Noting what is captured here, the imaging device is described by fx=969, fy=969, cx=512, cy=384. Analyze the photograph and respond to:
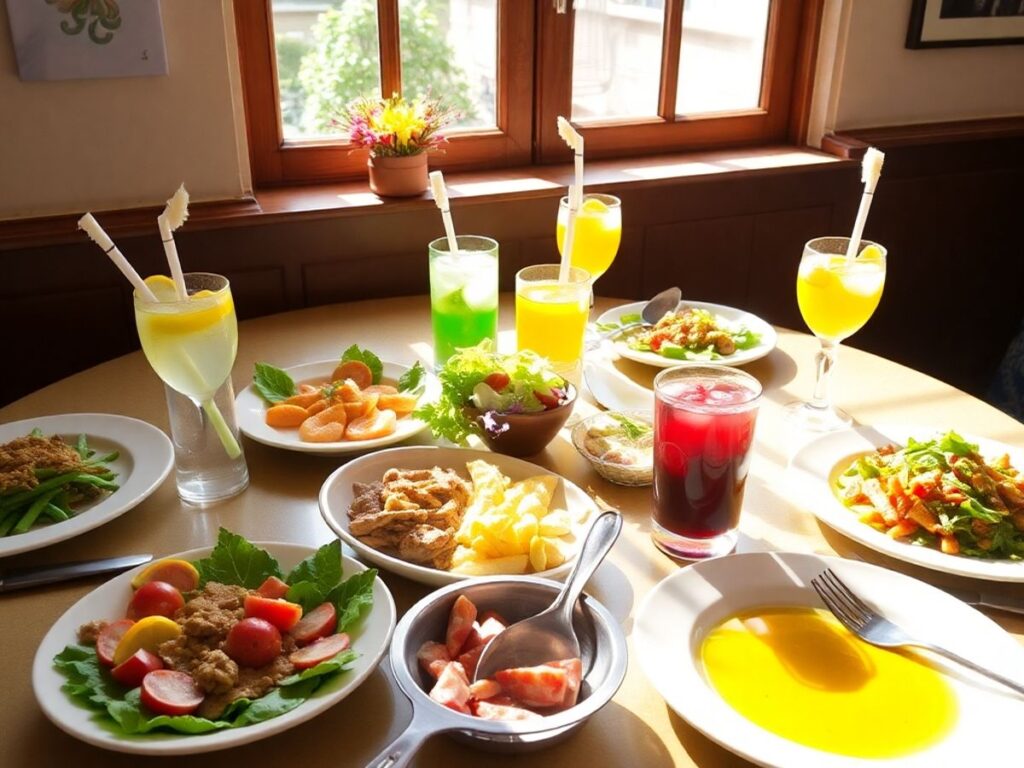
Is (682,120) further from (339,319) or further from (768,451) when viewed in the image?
(768,451)

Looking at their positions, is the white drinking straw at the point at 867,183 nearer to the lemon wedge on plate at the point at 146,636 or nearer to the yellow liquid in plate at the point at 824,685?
the yellow liquid in plate at the point at 824,685

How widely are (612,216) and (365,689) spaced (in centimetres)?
→ 112

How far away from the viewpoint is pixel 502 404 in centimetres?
136

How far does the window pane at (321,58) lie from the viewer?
2.28 meters

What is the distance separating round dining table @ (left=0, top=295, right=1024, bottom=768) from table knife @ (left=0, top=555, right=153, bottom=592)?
0.01 meters

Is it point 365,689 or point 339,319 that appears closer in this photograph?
point 365,689

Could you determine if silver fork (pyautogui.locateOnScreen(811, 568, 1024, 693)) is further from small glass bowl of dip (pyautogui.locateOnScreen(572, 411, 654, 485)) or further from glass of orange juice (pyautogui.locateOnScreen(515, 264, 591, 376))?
glass of orange juice (pyautogui.locateOnScreen(515, 264, 591, 376))

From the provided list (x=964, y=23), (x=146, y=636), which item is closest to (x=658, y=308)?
(x=146, y=636)

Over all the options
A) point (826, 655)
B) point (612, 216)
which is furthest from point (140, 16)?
point (826, 655)

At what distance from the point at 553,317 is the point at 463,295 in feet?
0.55

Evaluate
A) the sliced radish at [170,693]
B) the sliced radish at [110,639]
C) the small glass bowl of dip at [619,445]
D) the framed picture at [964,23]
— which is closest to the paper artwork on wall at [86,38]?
the small glass bowl of dip at [619,445]

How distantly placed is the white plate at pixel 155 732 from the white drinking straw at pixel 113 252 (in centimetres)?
34

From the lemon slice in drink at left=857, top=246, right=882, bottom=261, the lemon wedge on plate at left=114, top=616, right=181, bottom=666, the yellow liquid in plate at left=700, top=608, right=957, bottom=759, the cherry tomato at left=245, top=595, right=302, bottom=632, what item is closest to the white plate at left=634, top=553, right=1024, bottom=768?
the yellow liquid in plate at left=700, top=608, right=957, bottom=759

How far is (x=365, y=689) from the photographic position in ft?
3.17
